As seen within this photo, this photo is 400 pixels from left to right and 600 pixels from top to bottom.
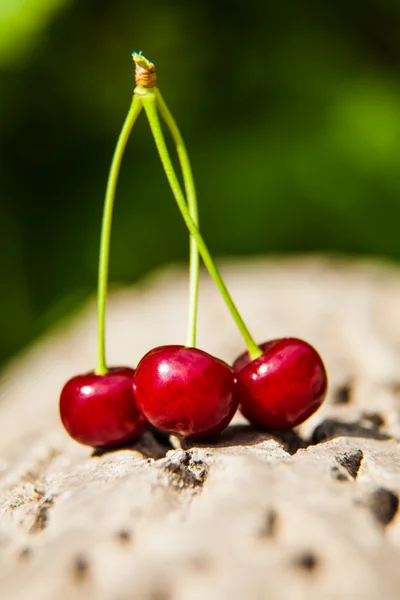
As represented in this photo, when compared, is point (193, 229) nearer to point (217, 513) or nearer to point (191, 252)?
point (191, 252)

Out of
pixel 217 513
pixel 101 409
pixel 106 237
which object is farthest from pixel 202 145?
pixel 217 513

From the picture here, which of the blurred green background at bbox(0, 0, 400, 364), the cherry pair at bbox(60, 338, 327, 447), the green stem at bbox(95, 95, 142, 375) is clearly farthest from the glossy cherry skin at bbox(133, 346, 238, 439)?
the blurred green background at bbox(0, 0, 400, 364)

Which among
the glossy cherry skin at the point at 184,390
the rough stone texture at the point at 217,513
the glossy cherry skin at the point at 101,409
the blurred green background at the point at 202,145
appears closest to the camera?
the rough stone texture at the point at 217,513

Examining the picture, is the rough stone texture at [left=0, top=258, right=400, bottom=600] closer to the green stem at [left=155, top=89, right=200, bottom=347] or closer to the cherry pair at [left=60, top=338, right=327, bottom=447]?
the cherry pair at [left=60, top=338, right=327, bottom=447]

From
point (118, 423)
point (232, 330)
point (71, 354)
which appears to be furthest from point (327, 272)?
point (118, 423)

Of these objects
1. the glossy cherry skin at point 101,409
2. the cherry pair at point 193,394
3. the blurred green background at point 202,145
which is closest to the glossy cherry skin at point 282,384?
the cherry pair at point 193,394

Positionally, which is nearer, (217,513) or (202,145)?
(217,513)

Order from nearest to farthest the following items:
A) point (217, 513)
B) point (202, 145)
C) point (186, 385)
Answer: point (217, 513)
point (186, 385)
point (202, 145)

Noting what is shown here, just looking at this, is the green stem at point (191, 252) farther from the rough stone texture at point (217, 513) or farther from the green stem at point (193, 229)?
the rough stone texture at point (217, 513)
